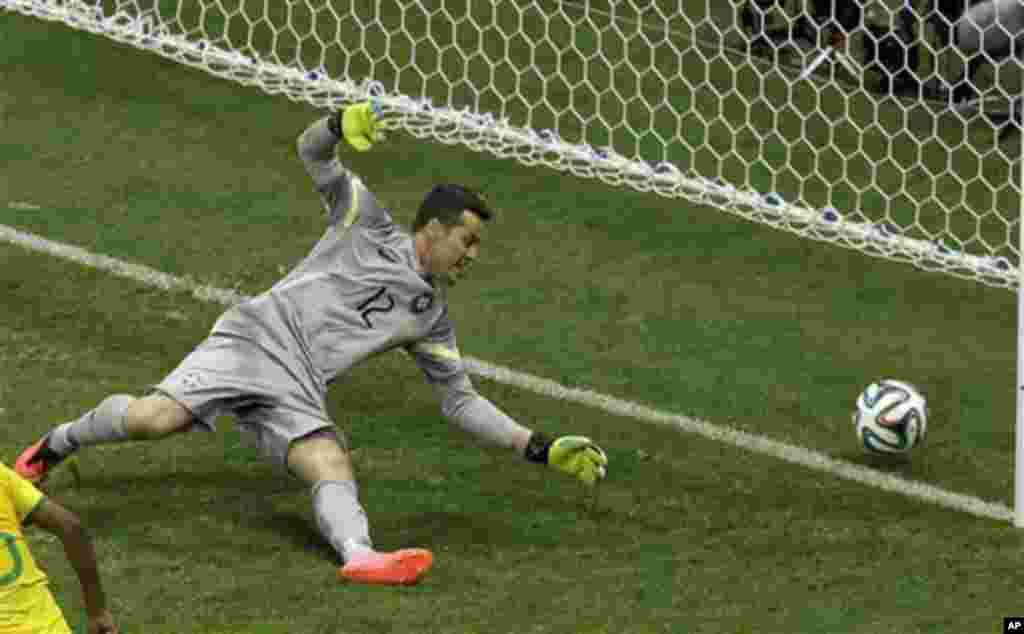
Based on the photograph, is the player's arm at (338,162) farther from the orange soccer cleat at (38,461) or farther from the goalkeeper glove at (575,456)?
the orange soccer cleat at (38,461)

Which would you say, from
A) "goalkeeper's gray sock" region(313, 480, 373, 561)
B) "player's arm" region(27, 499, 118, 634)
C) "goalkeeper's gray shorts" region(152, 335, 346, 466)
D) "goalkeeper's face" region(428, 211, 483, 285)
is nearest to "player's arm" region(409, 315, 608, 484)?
"goalkeeper's face" region(428, 211, 483, 285)

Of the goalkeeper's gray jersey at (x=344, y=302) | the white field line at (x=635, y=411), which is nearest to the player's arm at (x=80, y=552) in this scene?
the goalkeeper's gray jersey at (x=344, y=302)

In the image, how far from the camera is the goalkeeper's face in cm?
841

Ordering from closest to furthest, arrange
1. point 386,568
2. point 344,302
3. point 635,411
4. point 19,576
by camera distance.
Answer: point 19,576, point 386,568, point 344,302, point 635,411

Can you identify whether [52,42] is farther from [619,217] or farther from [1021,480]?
[1021,480]

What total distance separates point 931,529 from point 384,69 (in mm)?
5890

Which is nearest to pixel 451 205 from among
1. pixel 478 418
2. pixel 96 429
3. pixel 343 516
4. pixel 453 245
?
pixel 453 245

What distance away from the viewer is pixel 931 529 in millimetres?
8562

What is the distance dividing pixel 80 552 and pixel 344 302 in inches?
92.6

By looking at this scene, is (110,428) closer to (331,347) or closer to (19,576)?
(331,347)

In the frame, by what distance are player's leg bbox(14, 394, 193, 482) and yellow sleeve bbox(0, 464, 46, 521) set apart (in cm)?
190

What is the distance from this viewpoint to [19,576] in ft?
20.5

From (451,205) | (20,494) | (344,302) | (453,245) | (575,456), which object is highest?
(451,205)

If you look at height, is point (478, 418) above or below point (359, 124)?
below
